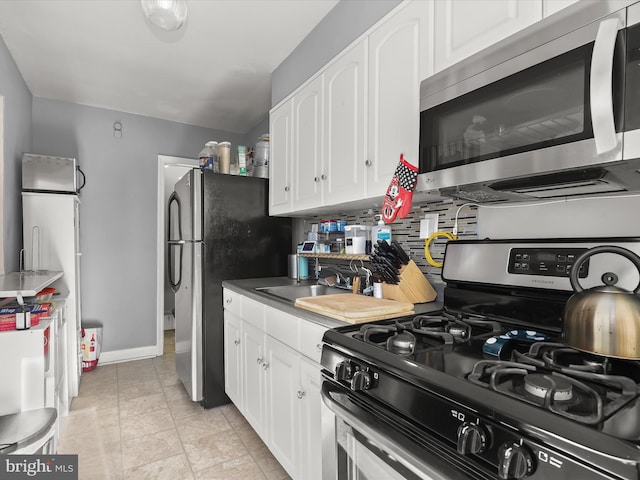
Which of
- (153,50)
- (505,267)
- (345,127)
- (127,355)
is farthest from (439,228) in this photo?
(127,355)

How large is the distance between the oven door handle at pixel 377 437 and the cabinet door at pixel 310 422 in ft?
0.95

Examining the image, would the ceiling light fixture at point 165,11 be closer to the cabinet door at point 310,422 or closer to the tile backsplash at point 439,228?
the tile backsplash at point 439,228

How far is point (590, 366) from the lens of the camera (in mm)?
823

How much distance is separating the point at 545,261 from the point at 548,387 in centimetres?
58

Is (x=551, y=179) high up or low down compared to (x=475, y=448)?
up

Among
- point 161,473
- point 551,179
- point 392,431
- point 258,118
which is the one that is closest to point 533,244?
point 551,179

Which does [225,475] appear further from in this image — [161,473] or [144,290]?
[144,290]

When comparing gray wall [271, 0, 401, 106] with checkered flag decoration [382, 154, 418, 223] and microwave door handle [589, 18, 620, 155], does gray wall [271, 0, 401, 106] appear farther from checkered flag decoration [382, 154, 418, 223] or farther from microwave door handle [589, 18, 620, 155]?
microwave door handle [589, 18, 620, 155]

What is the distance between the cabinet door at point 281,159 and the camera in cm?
238

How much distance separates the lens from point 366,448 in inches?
39.0

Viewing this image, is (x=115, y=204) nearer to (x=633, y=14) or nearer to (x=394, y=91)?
(x=394, y=91)

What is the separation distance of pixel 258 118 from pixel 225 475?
10.6 feet

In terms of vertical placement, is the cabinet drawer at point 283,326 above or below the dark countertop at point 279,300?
below

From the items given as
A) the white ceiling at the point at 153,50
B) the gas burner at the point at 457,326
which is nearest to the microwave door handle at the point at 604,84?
the gas burner at the point at 457,326
